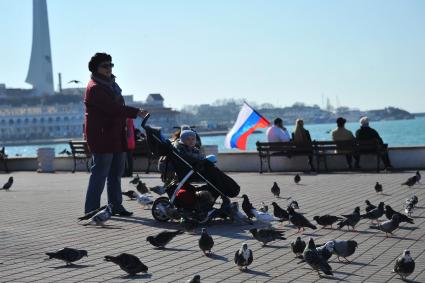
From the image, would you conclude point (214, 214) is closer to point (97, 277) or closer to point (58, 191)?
point (97, 277)

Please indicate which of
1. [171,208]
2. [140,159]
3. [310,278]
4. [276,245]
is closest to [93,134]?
[171,208]

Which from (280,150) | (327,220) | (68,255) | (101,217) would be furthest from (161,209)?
(280,150)

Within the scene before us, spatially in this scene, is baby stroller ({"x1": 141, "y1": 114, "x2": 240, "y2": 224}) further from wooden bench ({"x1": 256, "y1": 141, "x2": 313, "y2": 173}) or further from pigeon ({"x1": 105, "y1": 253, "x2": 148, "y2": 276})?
wooden bench ({"x1": 256, "y1": 141, "x2": 313, "y2": 173})

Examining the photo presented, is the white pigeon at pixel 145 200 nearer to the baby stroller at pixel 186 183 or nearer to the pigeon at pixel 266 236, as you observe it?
the baby stroller at pixel 186 183

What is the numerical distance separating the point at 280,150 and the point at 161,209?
9.49m

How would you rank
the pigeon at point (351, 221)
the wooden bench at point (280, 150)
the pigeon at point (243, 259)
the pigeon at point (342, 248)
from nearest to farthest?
the pigeon at point (243, 259) < the pigeon at point (342, 248) < the pigeon at point (351, 221) < the wooden bench at point (280, 150)

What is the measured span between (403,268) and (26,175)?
17.8 meters

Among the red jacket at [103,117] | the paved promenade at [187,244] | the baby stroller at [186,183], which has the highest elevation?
the red jacket at [103,117]

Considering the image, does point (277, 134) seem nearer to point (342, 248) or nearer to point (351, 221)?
point (351, 221)

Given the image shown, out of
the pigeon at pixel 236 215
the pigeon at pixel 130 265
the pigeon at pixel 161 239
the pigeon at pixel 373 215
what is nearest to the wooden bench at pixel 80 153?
the pigeon at pixel 236 215

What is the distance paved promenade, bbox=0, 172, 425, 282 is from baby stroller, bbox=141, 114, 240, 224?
183 millimetres

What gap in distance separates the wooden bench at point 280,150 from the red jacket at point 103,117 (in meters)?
8.77

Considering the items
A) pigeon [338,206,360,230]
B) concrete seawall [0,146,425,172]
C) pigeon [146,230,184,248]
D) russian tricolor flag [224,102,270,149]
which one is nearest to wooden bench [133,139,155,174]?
concrete seawall [0,146,425,172]

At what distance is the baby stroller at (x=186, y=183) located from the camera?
10.8 metres
